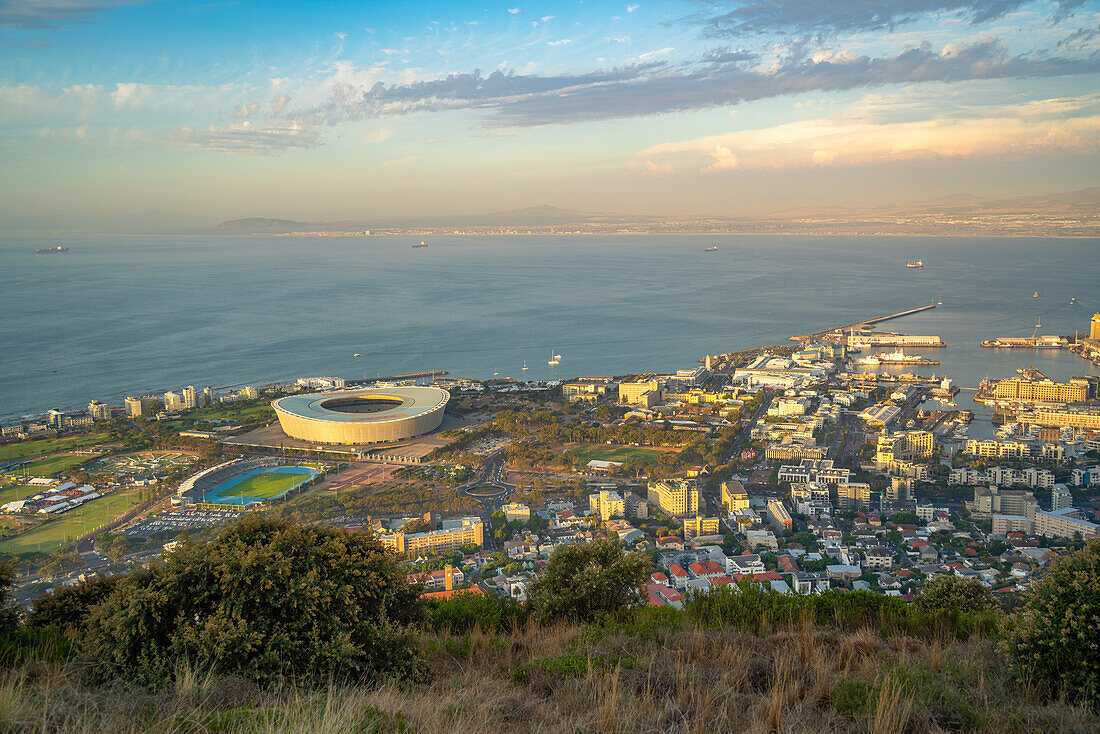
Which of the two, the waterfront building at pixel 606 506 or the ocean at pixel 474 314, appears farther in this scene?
the ocean at pixel 474 314

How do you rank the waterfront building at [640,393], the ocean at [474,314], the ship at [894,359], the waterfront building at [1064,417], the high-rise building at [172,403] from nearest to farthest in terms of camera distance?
A: the waterfront building at [1064,417] → the high-rise building at [172,403] → the waterfront building at [640,393] → the ocean at [474,314] → the ship at [894,359]

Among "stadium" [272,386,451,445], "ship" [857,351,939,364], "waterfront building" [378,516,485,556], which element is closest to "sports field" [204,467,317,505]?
"stadium" [272,386,451,445]

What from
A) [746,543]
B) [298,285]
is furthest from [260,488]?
[298,285]

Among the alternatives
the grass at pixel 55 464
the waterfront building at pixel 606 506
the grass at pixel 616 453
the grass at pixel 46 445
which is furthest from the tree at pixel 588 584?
the grass at pixel 46 445

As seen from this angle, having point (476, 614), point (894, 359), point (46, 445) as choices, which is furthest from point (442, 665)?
point (894, 359)

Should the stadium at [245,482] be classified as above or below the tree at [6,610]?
below

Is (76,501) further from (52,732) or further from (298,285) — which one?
(298,285)

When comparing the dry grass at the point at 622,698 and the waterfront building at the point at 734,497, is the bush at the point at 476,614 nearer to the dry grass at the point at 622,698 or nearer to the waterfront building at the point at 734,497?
the dry grass at the point at 622,698
